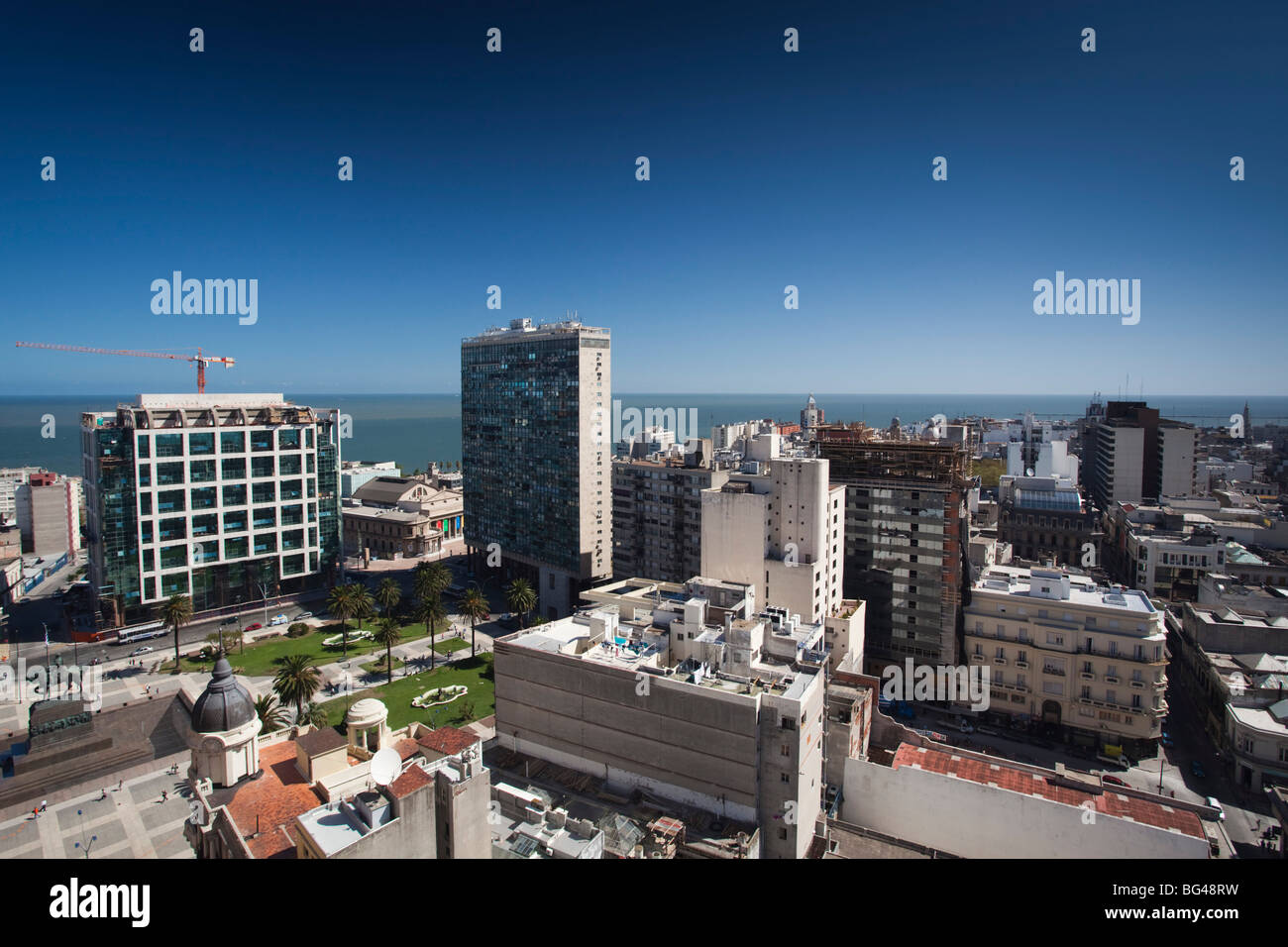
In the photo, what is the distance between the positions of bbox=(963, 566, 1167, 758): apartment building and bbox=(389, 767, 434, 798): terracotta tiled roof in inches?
1234

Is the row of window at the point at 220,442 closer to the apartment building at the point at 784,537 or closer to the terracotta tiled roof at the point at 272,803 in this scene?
the terracotta tiled roof at the point at 272,803

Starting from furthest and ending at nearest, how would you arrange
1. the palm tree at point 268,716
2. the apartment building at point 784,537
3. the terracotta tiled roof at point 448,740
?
the apartment building at point 784,537 → the palm tree at point 268,716 → the terracotta tiled roof at point 448,740

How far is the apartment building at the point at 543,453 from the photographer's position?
55312 mm

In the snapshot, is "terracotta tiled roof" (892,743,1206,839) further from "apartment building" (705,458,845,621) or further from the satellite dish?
the satellite dish

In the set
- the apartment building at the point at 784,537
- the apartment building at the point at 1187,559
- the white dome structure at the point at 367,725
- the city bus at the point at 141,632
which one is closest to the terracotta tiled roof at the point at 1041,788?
the apartment building at the point at 784,537

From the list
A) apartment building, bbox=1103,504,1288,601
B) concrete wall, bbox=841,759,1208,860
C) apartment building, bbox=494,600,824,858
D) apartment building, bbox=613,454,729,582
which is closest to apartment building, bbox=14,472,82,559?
apartment building, bbox=613,454,729,582

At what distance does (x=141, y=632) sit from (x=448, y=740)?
34.2 meters

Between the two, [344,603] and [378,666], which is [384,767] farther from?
[344,603]

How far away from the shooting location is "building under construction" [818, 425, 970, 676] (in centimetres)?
4003

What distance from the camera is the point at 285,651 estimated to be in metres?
46.7

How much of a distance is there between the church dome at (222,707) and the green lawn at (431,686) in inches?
497

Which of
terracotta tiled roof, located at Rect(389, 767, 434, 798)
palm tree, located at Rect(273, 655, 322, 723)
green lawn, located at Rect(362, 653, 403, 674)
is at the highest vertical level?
terracotta tiled roof, located at Rect(389, 767, 434, 798)

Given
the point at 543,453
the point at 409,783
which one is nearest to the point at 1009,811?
the point at 409,783
